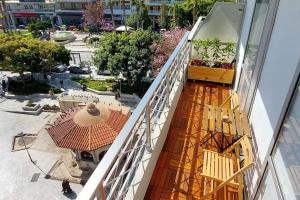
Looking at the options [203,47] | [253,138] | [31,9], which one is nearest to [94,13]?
[31,9]

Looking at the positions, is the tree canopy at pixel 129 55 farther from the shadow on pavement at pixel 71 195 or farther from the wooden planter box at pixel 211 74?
the wooden planter box at pixel 211 74

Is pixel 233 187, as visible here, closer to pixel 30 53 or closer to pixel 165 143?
pixel 165 143

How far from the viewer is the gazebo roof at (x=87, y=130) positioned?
1303 cm

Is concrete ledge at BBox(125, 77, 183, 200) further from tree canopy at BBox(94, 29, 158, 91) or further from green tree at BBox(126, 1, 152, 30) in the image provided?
green tree at BBox(126, 1, 152, 30)

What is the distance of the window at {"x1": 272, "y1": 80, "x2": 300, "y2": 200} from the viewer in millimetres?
2111

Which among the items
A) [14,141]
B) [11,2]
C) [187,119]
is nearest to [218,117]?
[187,119]

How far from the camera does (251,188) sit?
349 centimetres

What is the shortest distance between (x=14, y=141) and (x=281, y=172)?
57.7ft

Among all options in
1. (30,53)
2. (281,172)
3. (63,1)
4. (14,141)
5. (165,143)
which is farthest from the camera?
(63,1)

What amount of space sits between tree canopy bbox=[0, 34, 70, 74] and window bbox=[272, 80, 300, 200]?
23644 millimetres

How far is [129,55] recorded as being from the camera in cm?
1986

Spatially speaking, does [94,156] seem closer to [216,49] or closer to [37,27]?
[216,49]

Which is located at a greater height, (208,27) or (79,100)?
(208,27)

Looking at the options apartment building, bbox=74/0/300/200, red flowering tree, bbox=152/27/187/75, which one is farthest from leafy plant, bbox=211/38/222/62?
red flowering tree, bbox=152/27/187/75
